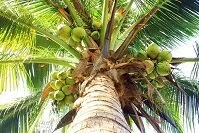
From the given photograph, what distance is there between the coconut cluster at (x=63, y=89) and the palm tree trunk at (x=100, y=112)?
586 mm

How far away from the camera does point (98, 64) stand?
406 cm

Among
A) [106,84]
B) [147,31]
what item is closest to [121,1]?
[147,31]

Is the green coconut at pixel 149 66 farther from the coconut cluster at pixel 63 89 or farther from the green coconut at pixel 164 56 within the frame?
the coconut cluster at pixel 63 89

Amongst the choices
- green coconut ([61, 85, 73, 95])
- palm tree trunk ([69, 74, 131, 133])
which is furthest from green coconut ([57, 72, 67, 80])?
palm tree trunk ([69, 74, 131, 133])

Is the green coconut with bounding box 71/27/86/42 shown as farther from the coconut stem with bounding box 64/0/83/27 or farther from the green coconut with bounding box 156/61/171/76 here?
the green coconut with bounding box 156/61/171/76

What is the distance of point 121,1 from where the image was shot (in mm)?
6082

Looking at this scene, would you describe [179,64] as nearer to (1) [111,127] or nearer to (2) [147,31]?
(2) [147,31]

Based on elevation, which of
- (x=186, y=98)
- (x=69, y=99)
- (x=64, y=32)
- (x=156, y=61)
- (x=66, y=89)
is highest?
(x=64, y=32)

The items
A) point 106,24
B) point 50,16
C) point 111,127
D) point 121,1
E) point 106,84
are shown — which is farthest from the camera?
A: point 121,1

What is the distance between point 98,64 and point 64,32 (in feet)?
2.14

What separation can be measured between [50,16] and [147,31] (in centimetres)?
135

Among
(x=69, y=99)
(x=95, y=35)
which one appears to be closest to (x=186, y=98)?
(x=95, y=35)

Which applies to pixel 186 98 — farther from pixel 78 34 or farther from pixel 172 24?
pixel 78 34

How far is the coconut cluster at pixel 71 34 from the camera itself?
14.3ft
